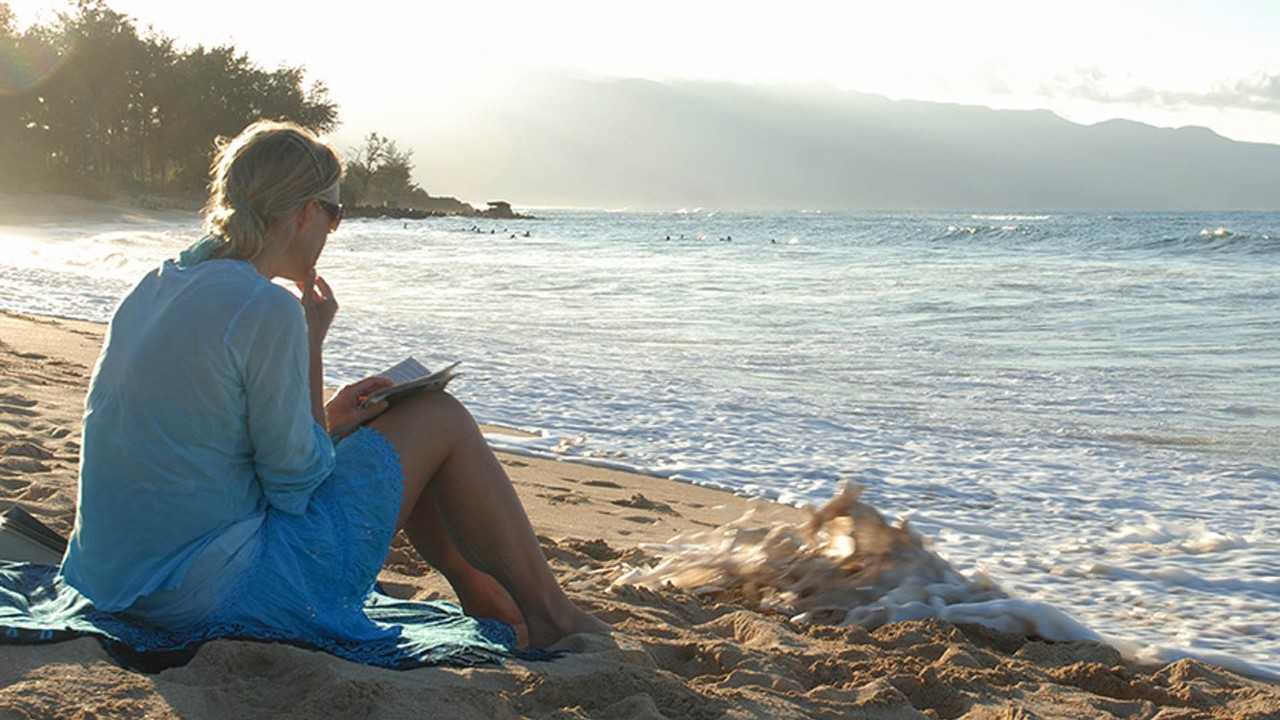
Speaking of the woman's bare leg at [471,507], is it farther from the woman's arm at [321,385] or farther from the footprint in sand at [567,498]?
the footprint in sand at [567,498]

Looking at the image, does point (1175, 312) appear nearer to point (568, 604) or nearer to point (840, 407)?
point (840, 407)

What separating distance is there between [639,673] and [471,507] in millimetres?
592

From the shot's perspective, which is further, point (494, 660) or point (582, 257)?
point (582, 257)

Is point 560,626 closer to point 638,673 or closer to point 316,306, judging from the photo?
point 638,673

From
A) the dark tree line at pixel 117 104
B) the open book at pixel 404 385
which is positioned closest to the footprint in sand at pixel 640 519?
the open book at pixel 404 385

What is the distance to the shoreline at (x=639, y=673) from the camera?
230cm

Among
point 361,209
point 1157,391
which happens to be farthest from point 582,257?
point 361,209

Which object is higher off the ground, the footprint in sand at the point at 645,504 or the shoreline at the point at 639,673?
the shoreline at the point at 639,673

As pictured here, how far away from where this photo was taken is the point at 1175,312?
14164mm

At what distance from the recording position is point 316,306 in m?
2.93

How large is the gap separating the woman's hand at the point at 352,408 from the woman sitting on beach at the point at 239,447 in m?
0.06

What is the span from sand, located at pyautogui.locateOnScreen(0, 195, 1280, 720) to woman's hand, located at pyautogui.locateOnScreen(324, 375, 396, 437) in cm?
58

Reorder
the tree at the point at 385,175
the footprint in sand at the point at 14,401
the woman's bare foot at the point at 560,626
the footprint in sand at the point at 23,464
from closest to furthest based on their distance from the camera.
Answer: the woman's bare foot at the point at 560,626, the footprint in sand at the point at 23,464, the footprint in sand at the point at 14,401, the tree at the point at 385,175

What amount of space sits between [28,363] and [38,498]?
391cm
